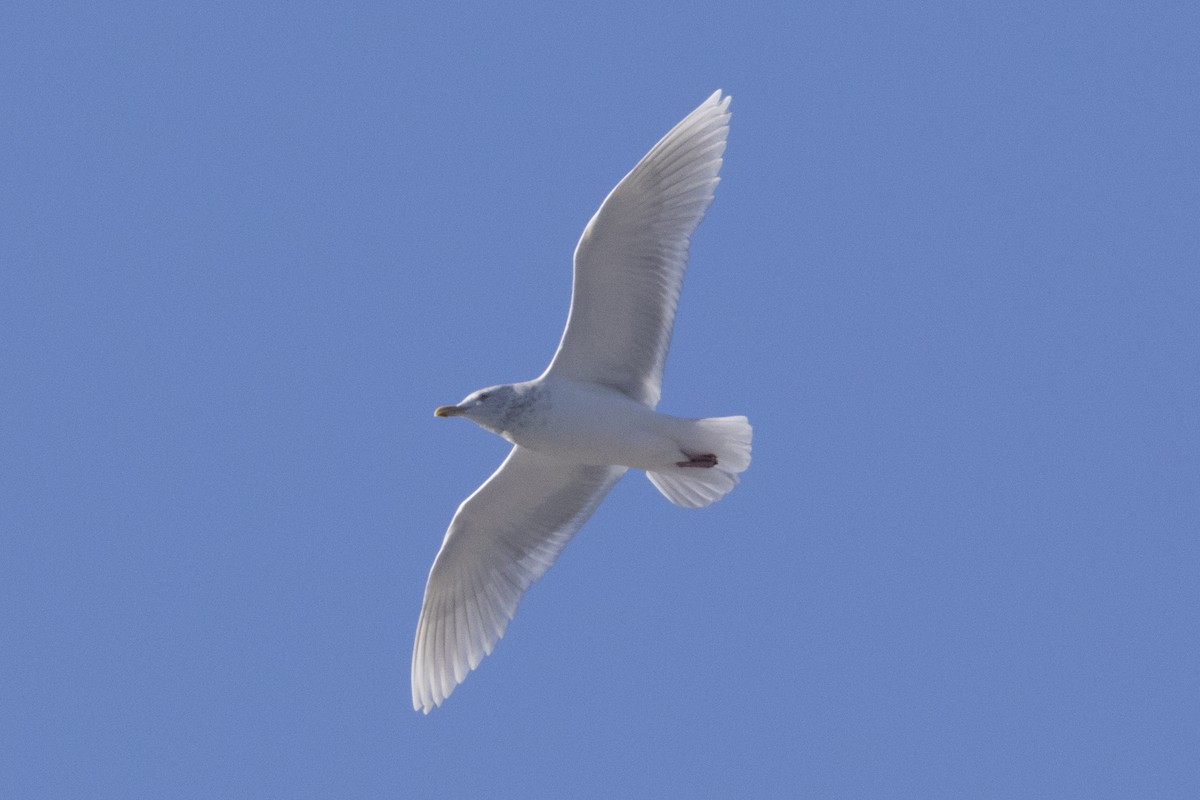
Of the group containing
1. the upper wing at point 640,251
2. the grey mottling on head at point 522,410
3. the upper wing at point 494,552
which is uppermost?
the upper wing at point 640,251

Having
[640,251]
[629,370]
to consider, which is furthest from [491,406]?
[640,251]

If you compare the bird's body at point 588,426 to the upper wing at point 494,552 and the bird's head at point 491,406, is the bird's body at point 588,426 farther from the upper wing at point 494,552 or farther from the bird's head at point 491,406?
the upper wing at point 494,552

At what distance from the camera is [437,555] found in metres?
10.9

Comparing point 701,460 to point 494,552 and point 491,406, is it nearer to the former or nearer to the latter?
point 491,406

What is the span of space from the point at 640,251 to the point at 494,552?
83.4 inches

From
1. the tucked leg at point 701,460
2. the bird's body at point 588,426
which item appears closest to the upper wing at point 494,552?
the bird's body at point 588,426

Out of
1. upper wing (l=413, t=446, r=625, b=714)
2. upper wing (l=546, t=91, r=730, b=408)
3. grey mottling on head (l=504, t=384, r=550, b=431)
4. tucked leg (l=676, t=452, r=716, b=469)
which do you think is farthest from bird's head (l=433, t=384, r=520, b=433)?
tucked leg (l=676, t=452, r=716, b=469)

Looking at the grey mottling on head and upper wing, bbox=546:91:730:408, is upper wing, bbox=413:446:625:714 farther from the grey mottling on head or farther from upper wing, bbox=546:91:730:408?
upper wing, bbox=546:91:730:408

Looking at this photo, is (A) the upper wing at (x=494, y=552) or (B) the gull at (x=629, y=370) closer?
(B) the gull at (x=629, y=370)

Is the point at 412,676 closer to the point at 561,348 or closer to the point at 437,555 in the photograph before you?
the point at 437,555

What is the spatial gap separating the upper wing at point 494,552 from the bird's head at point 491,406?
66cm

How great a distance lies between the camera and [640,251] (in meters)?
9.95

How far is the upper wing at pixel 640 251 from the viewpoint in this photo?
991 cm

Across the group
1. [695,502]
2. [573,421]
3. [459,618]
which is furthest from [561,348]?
[459,618]
